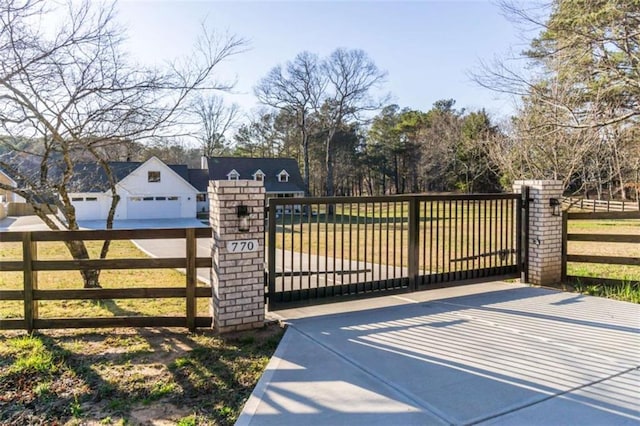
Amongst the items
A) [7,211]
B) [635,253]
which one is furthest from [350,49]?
[7,211]

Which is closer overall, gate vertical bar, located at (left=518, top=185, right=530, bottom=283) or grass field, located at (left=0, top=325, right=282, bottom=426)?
grass field, located at (left=0, top=325, right=282, bottom=426)

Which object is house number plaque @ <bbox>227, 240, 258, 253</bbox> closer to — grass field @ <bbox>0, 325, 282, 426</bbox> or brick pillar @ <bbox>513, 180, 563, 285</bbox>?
grass field @ <bbox>0, 325, 282, 426</bbox>

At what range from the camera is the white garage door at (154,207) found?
27.8 metres

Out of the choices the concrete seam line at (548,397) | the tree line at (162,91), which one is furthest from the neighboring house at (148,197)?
the concrete seam line at (548,397)

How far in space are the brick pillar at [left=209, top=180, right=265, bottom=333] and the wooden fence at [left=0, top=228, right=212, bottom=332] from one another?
219 mm

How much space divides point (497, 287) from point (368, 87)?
27.9m

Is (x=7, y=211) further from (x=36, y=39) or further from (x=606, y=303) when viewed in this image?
(x=606, y=303)

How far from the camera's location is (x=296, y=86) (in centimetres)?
3091

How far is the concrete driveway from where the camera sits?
102 inches

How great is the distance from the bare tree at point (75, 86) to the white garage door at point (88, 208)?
944 inches

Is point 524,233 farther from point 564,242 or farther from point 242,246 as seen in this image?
point 242,246

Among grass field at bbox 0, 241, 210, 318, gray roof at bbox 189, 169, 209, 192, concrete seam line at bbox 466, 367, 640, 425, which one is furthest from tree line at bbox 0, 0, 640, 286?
gray roof at bbox 189, 169, 209, 192

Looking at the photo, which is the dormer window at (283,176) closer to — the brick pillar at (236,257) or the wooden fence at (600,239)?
the wooden fence at (600,239)

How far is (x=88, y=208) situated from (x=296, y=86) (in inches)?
659
